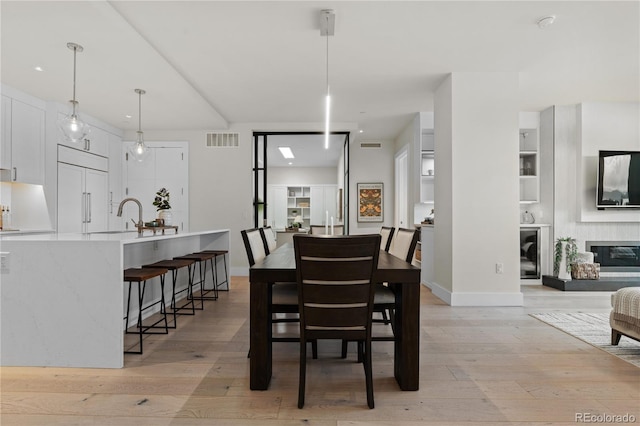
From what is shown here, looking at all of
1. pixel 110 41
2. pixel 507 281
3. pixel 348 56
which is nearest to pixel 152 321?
pixel 110 41

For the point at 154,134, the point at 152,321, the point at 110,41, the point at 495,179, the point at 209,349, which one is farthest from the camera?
the point at 154,134

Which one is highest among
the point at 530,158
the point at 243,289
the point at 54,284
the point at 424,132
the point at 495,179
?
the point at 424,132

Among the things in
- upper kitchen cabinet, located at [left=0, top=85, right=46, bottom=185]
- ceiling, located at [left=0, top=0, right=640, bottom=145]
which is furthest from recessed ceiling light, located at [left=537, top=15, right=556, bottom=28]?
upper kitchen cabinet, located at [left=0, top=85, right=46, bottom=185]

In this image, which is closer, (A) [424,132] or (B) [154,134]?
(A) [424,132]

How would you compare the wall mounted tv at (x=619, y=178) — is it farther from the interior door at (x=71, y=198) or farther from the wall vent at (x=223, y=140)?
the interior door at (x=71, y=198)

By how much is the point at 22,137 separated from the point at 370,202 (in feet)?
19.2

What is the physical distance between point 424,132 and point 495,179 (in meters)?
2.10

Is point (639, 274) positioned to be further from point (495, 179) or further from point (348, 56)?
point (348, 56)

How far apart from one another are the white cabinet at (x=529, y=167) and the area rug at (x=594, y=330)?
2.35 meters

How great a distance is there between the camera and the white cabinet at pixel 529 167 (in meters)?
5.83

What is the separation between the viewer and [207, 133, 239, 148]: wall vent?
6.48 m

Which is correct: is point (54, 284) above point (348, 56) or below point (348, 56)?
below

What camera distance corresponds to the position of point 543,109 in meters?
5.80

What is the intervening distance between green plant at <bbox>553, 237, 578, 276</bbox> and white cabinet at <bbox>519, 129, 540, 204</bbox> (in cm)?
72
